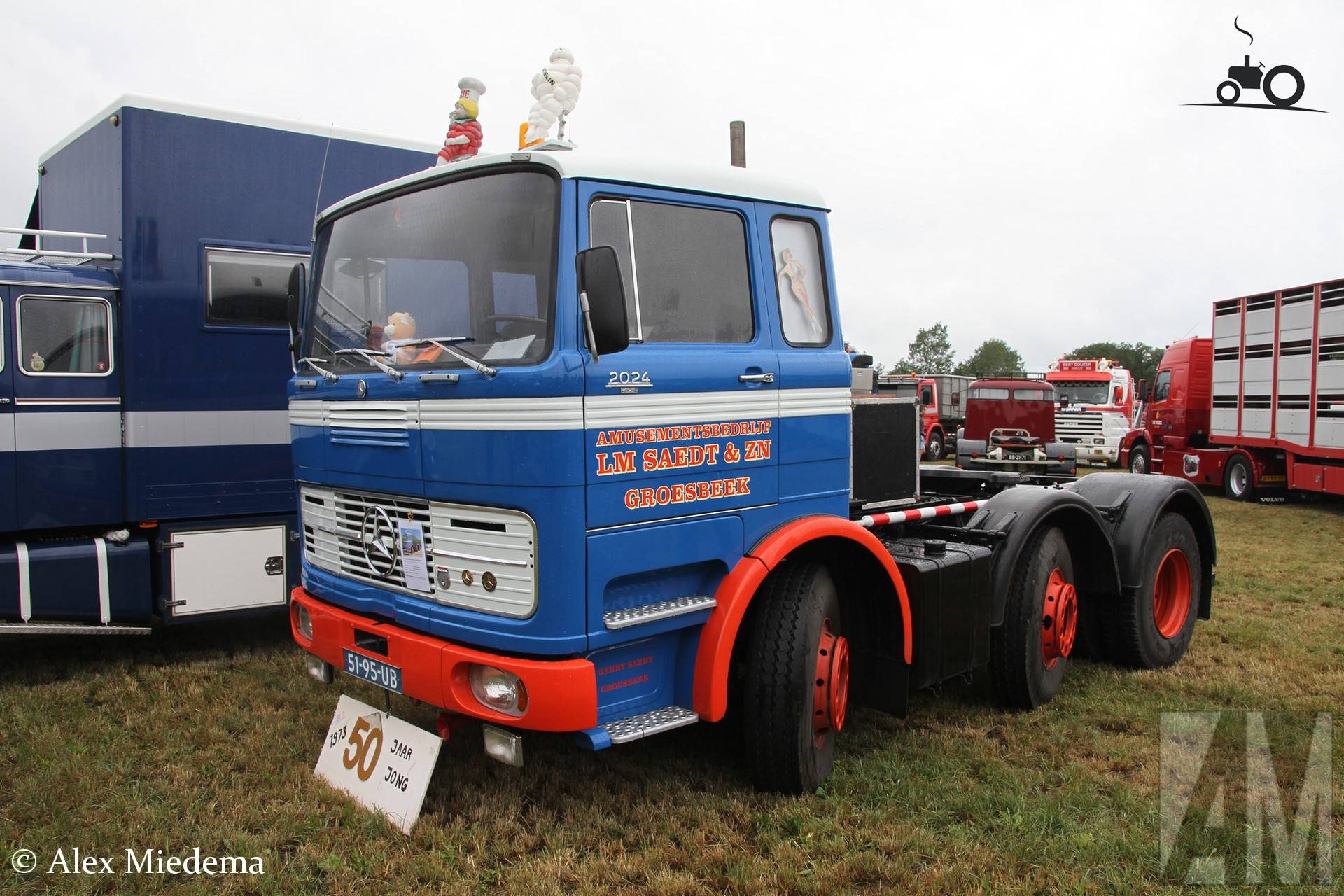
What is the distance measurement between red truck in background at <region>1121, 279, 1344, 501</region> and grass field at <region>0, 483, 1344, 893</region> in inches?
377

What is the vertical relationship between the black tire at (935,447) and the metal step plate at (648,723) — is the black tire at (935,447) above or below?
below

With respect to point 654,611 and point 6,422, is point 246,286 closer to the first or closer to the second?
point 6,422

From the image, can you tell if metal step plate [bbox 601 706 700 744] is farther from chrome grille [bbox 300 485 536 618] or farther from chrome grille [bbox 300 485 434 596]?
chrome grille [bbox 300 485 434 596]

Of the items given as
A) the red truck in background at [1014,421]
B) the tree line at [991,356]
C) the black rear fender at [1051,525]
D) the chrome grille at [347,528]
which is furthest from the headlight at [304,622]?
the tree line at [991,356]

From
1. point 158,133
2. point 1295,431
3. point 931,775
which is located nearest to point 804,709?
point 931,775

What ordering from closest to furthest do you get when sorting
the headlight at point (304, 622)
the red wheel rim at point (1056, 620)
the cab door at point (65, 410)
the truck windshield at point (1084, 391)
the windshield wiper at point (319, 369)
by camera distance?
the windshield wiper at point (319, 369) < the headlight at point (304, 622) < the red wheel rim at point (1056, 620) < the cab door at point (65, 410) < the truck windshield at point (1084, 391)

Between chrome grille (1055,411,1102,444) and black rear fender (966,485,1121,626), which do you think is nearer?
black rear fender (966,485,1121,626)

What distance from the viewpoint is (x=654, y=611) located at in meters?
3.56

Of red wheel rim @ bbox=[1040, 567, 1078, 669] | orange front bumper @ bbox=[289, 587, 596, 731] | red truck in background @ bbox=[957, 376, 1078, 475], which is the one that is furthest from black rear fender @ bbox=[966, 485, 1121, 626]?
red truck in background @ bbox=[957, 376, 1078, 475]

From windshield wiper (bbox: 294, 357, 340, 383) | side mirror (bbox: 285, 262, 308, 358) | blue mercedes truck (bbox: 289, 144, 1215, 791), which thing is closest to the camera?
blue mercedes truck (bbox: 289, 144, 1215, 791)

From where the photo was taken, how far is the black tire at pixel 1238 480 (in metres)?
15.5

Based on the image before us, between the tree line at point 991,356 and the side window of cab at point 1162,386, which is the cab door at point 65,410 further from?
the tree line at point 991,356

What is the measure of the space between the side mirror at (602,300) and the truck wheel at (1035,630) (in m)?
2.97

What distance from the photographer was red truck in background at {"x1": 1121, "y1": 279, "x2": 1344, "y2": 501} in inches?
537
